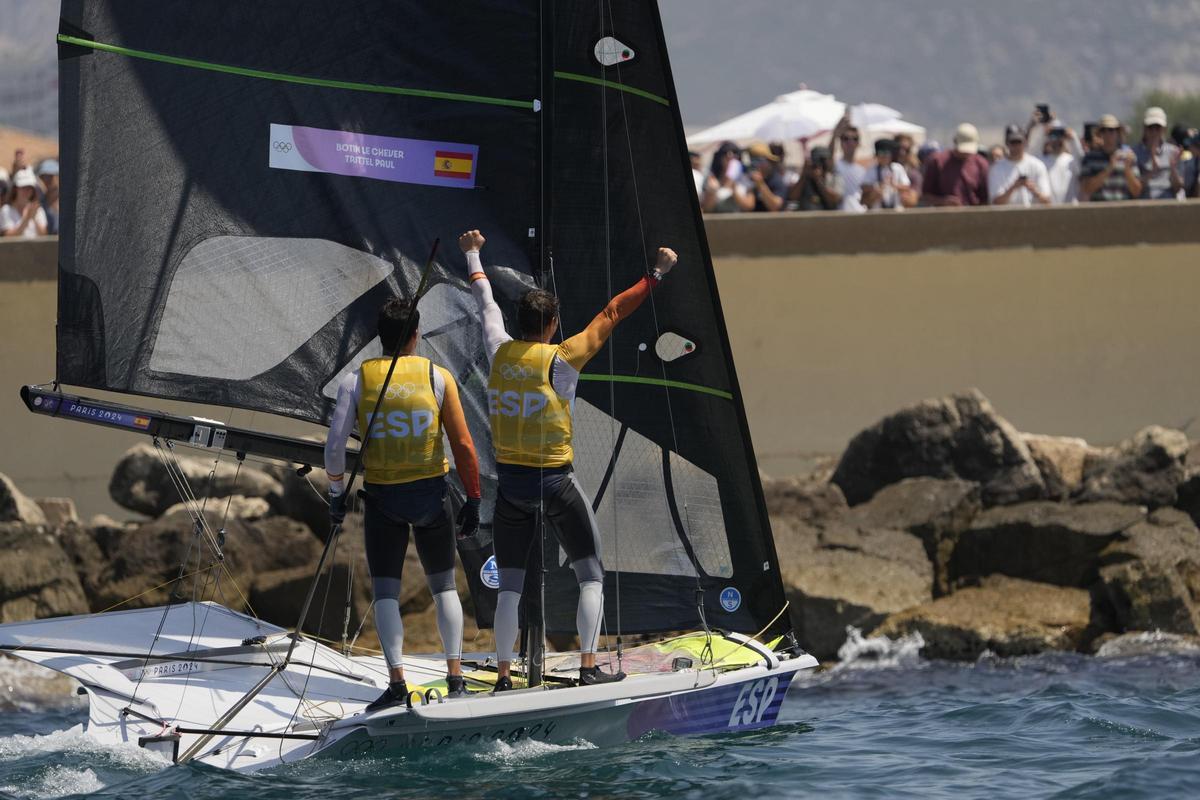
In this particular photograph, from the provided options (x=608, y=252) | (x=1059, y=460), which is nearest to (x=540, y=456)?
(x=608, y=252)

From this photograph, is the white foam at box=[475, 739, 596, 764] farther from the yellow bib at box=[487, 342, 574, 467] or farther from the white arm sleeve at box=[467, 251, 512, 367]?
the white arm sleeve at box=[467, 251, 512, 367]

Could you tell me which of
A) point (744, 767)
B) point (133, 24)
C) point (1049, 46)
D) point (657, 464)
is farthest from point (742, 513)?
point (1049, 46)

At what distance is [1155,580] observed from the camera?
11.4 metres

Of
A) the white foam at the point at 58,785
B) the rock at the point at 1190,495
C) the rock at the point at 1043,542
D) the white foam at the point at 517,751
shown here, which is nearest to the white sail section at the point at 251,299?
the white foam at the point at 58,785

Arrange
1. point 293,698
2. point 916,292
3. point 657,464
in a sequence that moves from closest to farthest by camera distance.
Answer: point 293,698 < point 657,464 < point 916,292

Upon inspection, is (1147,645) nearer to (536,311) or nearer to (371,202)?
(536,311)

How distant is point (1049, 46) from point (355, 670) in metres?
80.1

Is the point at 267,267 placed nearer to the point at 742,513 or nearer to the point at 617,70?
the point at 617,70

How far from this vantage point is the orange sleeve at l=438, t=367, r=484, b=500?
7.43m

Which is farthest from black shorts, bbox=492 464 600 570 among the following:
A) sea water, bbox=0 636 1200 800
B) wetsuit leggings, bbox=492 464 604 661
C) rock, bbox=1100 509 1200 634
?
rock, bbox=1100 509 1200 634

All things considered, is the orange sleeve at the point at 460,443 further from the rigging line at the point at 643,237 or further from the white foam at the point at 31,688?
the white foam at the point at 31,688

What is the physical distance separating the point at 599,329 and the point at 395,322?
89cm

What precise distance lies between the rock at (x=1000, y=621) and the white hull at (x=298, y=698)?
11.5ft

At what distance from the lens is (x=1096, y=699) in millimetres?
9531
